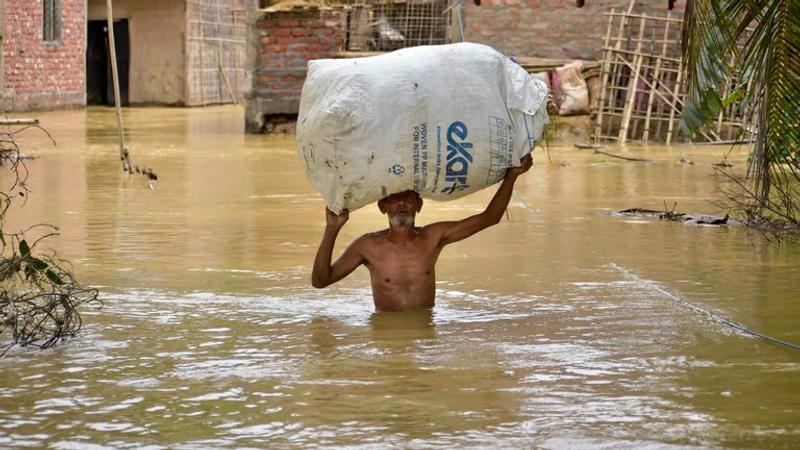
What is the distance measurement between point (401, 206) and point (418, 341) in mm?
731

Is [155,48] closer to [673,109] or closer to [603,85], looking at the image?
[603,85]

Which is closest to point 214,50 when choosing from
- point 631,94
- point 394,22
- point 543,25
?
point 394,22

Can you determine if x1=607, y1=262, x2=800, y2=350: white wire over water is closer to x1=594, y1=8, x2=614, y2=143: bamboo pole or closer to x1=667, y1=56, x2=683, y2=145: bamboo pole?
x1=667, y1=56, x2=683, y2=145: bamboo pole

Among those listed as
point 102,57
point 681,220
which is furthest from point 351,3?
point 681,220

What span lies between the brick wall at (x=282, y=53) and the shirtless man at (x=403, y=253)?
1290 cm

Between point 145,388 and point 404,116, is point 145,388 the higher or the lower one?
the lower one

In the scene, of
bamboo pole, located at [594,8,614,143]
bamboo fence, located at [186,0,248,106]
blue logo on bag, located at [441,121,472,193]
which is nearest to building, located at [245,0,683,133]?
bamboo pole, located at [594,8,614,143]

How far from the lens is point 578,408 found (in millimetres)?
4363

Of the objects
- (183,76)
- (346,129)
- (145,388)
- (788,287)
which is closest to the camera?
(145,388)

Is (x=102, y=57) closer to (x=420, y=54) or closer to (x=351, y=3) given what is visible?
(x=351, y=3)

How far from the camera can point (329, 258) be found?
19.3 feet

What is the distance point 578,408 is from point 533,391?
0.27m

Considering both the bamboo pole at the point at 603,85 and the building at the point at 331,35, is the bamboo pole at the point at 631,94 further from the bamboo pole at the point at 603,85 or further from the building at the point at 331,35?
the building at the point at 331,35

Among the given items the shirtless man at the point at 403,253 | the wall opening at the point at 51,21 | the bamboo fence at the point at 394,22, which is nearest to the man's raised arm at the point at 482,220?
the shirtless man at the point at 403,253
